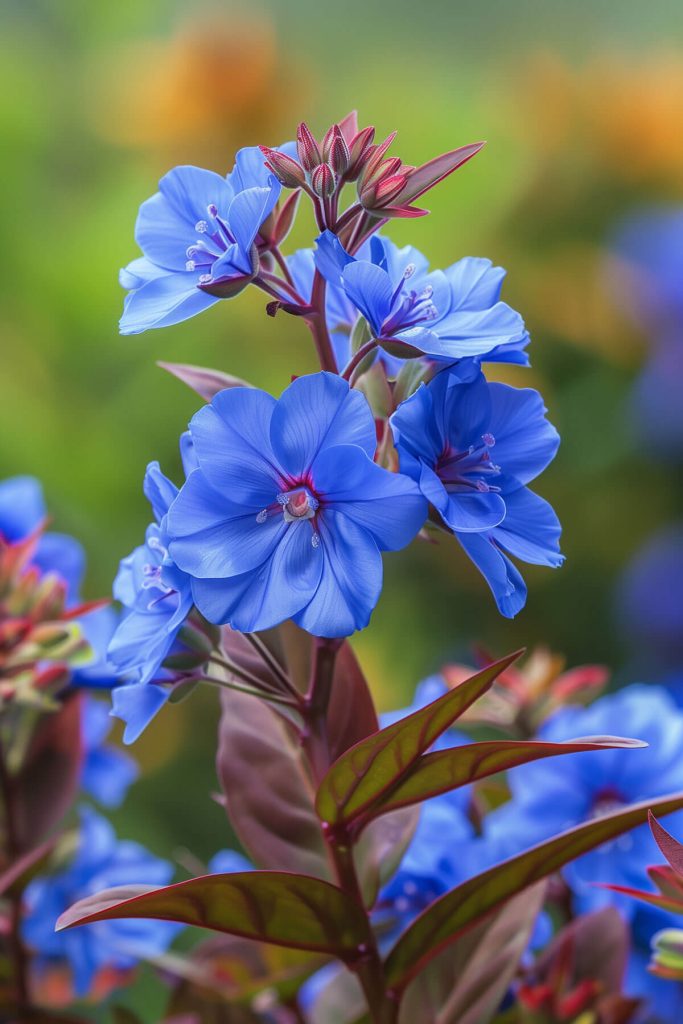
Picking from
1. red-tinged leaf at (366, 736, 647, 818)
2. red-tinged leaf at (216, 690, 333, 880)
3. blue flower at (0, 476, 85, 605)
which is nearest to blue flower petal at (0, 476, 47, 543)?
blue flower at (0, 476, 85, 605)

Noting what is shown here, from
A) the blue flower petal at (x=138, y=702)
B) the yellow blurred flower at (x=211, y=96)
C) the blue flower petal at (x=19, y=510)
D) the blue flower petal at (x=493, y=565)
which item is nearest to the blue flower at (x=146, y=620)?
the blue flower petal at (x=138, y=702)

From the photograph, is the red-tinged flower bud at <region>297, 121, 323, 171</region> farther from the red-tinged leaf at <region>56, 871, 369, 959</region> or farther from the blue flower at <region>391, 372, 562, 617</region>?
the red-tinged leaf at <region>56, 871, 369, 959</region>

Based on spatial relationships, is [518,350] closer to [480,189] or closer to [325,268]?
[325,268]

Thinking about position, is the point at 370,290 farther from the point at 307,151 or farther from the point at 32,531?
the point at 32,531

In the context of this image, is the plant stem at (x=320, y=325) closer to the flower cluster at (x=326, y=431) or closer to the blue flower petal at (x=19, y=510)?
the flower cluster at (x=326, y=431)

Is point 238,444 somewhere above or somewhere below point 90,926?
above

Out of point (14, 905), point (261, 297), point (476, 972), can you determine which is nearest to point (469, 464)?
point (476, 972)
